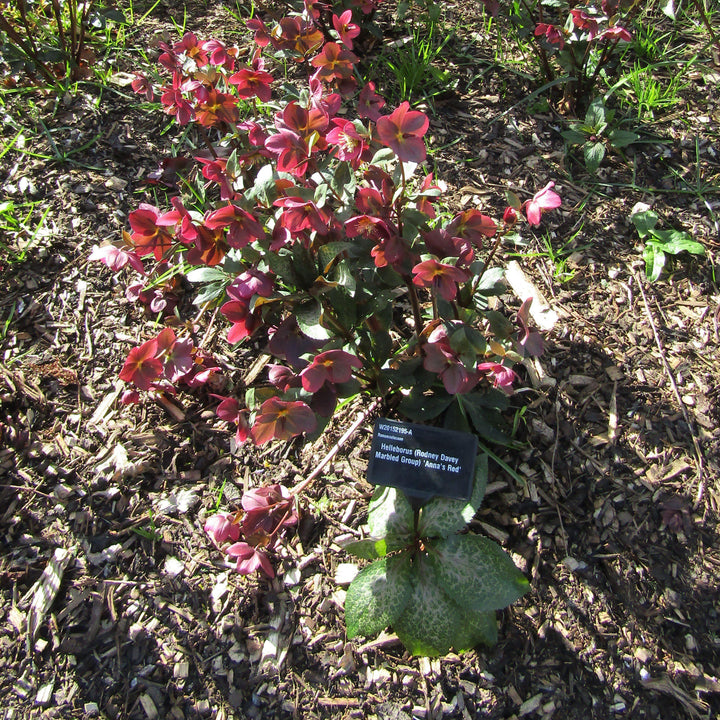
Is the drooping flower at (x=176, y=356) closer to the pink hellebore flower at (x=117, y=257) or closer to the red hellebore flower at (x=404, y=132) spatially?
the pink hellebore flower at (x=117, y=257)

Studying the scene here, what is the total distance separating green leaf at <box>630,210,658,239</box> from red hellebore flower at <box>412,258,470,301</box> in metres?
1.28

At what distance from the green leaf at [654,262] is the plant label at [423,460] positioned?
44.7 inches

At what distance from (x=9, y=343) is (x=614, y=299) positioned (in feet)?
7.27

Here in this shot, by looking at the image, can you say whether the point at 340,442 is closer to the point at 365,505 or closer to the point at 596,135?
the point at 365,505

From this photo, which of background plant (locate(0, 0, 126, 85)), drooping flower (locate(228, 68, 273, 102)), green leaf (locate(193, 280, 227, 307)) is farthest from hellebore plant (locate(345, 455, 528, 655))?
background plant (locate(0, 0, 126, 85))

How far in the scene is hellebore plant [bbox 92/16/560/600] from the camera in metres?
1.32

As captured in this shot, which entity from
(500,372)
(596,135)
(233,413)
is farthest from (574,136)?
(233,413)

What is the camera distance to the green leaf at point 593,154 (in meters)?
2.34

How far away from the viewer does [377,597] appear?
4.79ft


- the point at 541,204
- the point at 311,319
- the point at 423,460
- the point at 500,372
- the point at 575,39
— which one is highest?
the point at 575,39

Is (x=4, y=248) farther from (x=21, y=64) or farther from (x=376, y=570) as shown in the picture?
(x=376, y=570)

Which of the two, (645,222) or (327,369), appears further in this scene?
(645,222)

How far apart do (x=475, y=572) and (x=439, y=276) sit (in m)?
0.74

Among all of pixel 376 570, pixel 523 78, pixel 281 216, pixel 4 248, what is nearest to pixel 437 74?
pixel 523 78
